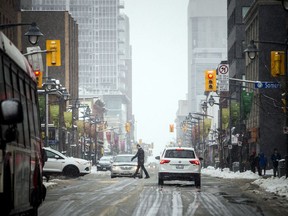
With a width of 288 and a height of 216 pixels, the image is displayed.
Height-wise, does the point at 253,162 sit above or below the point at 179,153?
below

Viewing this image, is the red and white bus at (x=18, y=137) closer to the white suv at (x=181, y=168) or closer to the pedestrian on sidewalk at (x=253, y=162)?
the white suv at (x=181, y=168)

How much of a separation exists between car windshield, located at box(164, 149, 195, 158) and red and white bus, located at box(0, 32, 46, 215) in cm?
1956

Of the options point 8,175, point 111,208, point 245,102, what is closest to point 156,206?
point 111,208

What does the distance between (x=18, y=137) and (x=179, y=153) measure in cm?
A: 2426

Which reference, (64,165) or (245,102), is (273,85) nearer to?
(64,165)

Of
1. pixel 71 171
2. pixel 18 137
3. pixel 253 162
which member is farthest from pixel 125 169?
pixel 18 137

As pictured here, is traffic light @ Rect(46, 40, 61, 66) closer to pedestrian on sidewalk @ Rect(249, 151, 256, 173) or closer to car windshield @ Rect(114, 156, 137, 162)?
car windshield @ Rect(114, 156, 137, 162)

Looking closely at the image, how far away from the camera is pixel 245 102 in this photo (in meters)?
69.5

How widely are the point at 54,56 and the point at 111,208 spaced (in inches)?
794

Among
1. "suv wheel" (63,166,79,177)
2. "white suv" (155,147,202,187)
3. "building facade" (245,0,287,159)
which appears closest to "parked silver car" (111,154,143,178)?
"suv wheel" (63,166,79,177)

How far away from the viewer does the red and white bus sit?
964cm

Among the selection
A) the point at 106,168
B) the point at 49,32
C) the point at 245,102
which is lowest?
the point at 106,168

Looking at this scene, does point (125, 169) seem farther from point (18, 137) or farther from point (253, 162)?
point (18, 137)

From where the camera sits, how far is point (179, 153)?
35.5m
